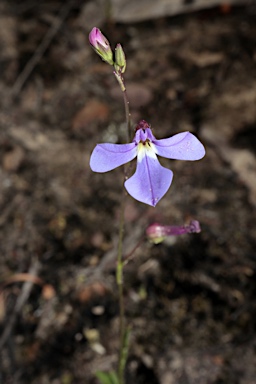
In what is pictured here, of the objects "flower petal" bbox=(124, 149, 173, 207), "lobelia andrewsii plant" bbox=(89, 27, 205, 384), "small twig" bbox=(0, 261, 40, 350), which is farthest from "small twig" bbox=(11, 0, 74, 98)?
"flower petal" bbox=(124, 149, 173, 207)

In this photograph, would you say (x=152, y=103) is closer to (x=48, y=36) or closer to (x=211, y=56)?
(x=211, y=56)

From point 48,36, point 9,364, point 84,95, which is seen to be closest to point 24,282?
point 9,364

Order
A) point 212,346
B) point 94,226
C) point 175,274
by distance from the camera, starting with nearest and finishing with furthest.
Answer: point 212,346 → point 175,274 → point 94,226

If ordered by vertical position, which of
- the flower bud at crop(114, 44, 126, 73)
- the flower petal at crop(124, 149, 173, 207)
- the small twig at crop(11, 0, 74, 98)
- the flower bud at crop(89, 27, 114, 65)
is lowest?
the flower petal at crop(124, 149, 173, 207)

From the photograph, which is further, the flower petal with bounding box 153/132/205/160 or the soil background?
the soil background

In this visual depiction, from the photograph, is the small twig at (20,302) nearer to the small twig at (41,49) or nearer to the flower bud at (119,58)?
the small twig at (41,49)

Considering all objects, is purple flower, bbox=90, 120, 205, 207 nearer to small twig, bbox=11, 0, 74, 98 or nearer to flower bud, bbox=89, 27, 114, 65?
flower bud, bbox=89, 27, 114, 65
